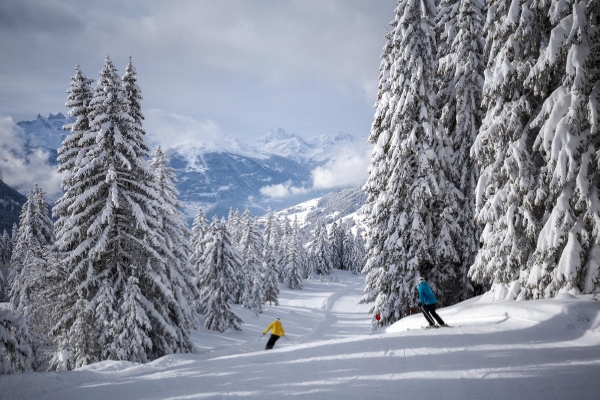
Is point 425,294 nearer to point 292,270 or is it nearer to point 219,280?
point 219,280

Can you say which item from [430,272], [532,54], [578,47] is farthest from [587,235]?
[430,272]

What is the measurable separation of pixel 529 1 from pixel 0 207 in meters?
230

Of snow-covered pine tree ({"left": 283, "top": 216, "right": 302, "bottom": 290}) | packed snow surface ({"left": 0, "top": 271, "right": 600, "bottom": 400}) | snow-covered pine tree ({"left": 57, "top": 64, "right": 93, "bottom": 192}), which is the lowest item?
snow-covered pine tree ({"left": 283, "top": 216, "right": 302, "bottom": 290})

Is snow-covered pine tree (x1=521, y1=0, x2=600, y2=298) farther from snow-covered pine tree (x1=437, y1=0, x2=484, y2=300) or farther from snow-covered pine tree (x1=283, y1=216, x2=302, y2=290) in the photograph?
snow-covered pine tree (x1=283, y1=216, x2=302, y2=290)

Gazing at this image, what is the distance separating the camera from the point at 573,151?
30.5 ft

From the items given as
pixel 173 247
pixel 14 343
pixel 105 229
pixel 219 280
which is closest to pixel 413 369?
pixel 14 343

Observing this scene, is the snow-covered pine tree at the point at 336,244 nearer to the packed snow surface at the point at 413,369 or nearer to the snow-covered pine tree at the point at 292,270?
the snow-covered pine tree at the point at 292,270

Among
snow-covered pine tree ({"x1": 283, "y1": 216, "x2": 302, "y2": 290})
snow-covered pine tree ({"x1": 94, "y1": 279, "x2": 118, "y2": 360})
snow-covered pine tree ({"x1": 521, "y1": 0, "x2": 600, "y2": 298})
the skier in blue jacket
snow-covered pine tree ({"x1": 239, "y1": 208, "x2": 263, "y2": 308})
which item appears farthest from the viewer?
snow-covered pine tree ({"x1": 283, "y1": 216, "x2": 302, "y2": 290})

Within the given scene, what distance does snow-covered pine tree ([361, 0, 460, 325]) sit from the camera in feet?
50.2

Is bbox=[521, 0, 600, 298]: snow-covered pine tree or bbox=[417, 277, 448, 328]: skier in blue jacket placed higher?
bbox=[521, 0, 600, 298]: snow-covered pine tree

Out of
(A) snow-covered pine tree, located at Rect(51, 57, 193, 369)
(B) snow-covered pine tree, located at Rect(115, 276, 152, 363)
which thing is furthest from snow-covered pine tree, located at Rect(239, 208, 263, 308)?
(B) snow-covered pine tree, located at Rect(115, 276, 152, 363)

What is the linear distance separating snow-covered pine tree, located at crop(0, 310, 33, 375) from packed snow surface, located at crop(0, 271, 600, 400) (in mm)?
751

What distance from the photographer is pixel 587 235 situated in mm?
9125

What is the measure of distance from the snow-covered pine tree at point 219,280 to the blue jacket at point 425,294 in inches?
1086
